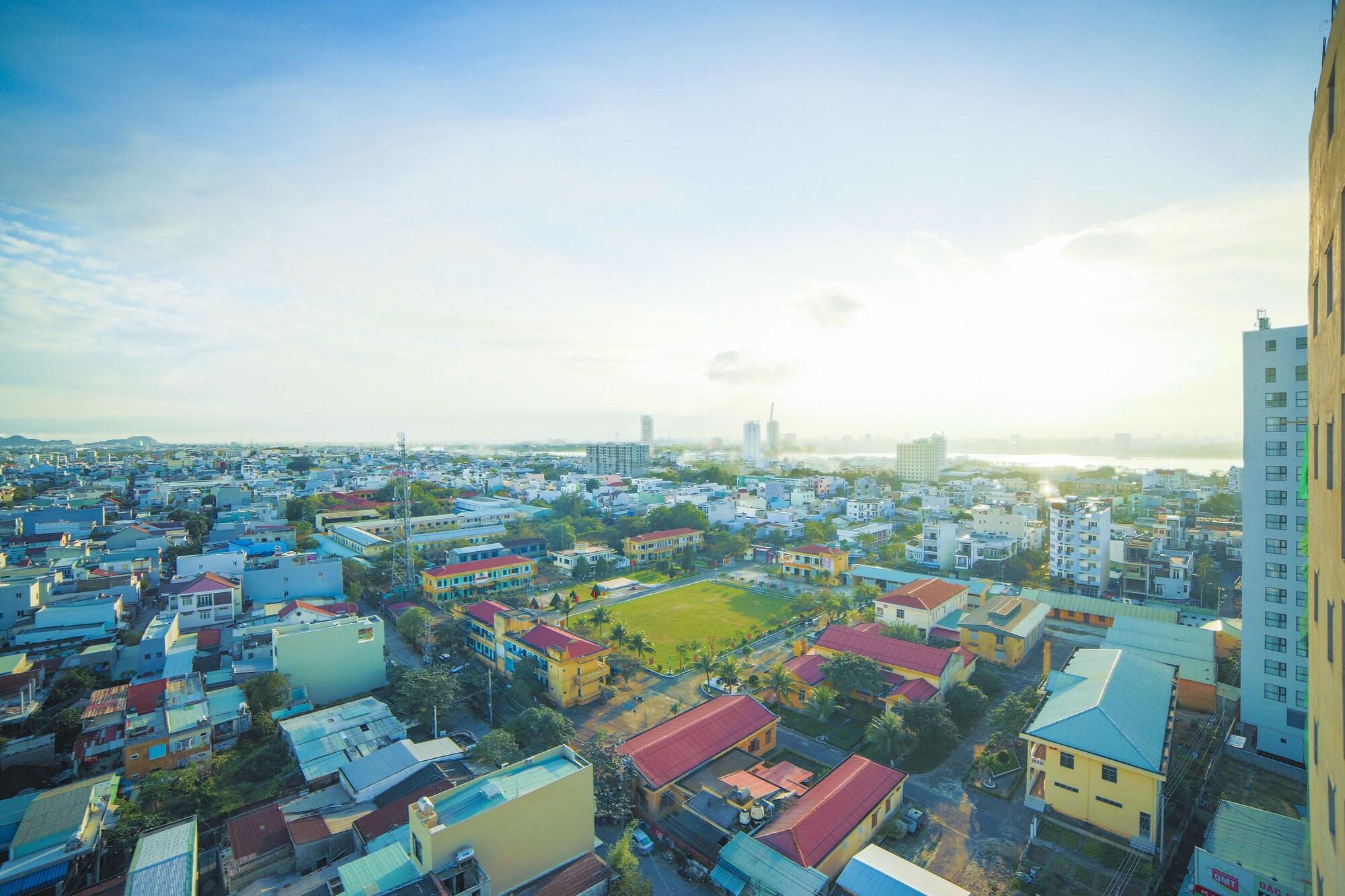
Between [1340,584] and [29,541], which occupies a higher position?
[1340,584]

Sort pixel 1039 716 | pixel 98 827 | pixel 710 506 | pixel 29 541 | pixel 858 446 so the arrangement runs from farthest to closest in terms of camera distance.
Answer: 1. pixel 858 446
2. pixel 710 506
3. pixel 29 541
4. pixel 1039 716
5. pixel 98 827

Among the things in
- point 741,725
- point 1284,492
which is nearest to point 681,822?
point 741,725

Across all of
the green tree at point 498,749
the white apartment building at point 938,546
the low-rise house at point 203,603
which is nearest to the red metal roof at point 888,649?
A: the green tree at point 498,749

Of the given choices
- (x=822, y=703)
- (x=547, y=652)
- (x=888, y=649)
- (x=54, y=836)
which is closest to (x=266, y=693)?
(x=54, y=836)

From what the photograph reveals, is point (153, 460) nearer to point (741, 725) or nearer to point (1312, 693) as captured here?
point (741, 725)

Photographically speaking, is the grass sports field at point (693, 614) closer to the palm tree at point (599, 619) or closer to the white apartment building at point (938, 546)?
the palm tree at point (599, 619)
